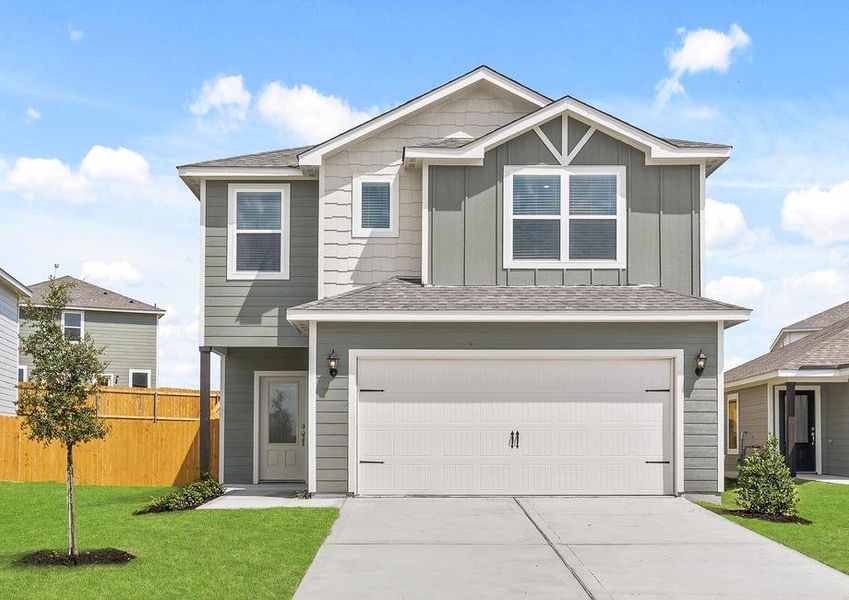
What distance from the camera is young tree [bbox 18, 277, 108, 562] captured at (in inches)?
415

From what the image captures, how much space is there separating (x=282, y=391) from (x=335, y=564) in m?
9.84

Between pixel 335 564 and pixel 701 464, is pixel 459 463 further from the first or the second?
pixel 335 564

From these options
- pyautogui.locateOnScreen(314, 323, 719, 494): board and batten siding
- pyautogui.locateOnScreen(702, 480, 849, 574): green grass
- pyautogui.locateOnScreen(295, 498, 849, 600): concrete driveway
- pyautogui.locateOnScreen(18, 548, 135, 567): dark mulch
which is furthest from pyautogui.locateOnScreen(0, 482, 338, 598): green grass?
pyautogui.locateOnScreen(702, 480, 849, 574): green grass

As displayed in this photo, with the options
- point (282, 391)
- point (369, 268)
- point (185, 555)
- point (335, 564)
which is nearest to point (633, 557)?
point (335, 564)

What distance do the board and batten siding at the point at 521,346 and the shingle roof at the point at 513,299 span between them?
316 millimetres

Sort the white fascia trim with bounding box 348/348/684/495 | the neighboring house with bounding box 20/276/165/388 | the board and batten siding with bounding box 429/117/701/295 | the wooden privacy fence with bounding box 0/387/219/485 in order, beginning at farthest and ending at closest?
1. the neighboring house with bounding box 20/276/165/388
2. the wooden privacy fence with bounding box 0/387/219/485
3. the board and batten siding with bounding box 429/117/701/295
4. the white fascia trim with bounding box 348/348/684/495

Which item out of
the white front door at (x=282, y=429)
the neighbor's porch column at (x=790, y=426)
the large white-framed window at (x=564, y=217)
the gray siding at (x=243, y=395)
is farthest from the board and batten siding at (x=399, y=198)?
the neighbor's porch column at (x=790, y=426)

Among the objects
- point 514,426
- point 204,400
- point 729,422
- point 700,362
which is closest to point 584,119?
point 700,362

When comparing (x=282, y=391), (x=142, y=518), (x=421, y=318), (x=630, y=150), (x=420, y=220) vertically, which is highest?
(x=630, y=150)

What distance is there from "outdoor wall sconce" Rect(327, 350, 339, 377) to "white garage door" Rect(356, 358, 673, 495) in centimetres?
38

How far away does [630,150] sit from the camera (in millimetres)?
16953

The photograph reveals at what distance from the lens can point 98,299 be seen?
3716cm

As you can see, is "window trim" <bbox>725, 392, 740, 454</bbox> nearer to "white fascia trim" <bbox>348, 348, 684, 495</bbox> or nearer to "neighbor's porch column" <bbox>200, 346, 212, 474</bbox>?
"white fascia trim" <bbox>348, 348, 684, 495</bbox>

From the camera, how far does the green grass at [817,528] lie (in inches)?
453
